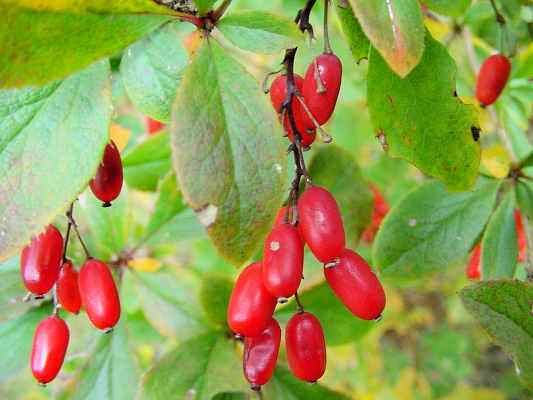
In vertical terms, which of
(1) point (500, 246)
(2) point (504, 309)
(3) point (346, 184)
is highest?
(2) point (504, 309)

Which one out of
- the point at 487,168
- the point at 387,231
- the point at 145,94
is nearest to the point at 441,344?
the point at 487,168

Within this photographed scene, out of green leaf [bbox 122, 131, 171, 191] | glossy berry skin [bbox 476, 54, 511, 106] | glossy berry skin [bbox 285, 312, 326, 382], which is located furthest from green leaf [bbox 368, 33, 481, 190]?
green leaf [bbox 122, 131, 171, 191]

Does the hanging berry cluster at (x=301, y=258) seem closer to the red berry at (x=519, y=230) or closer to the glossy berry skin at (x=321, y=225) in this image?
the glossy berry skin at (x=321, y=225)

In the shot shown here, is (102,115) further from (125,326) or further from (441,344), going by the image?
(441,344)

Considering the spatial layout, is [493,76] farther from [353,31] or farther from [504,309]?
[504,309]

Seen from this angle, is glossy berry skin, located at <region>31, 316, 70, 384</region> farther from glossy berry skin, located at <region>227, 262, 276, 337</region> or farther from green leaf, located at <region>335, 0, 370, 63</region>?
green leaf, located at <region>335, 0, 370, 63</region>

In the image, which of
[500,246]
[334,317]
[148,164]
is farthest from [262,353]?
[148,164]
